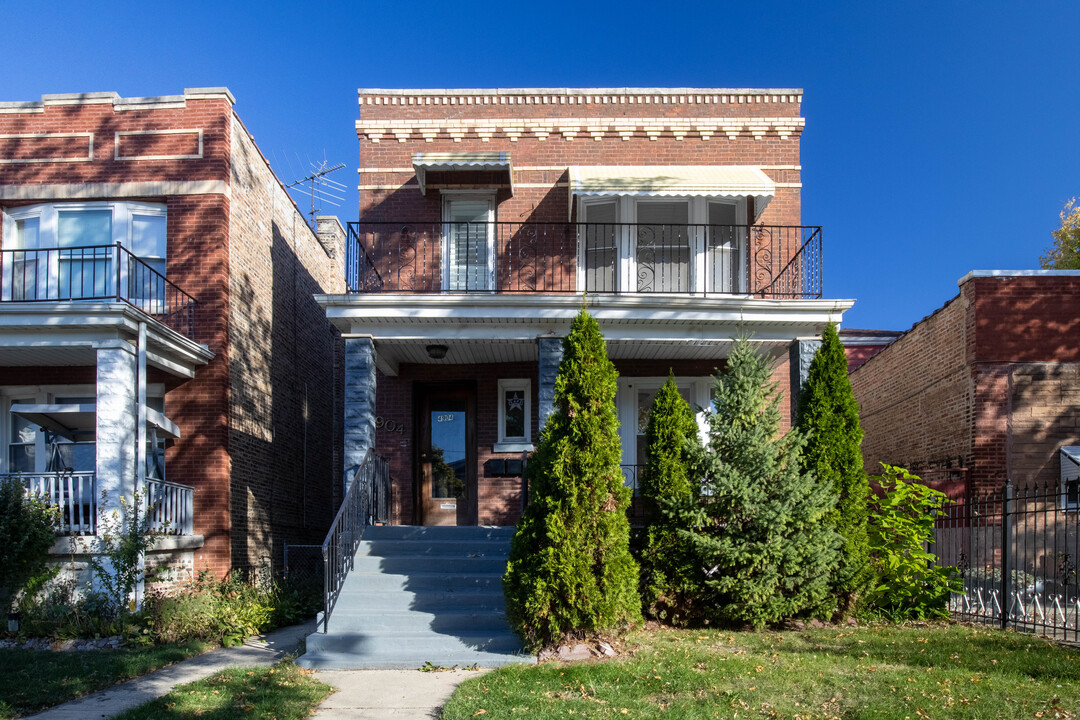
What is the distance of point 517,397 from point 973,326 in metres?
6.81

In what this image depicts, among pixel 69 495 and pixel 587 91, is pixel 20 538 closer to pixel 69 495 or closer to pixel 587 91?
pixel 69 495

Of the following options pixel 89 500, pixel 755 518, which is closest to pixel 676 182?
pixel 755 518

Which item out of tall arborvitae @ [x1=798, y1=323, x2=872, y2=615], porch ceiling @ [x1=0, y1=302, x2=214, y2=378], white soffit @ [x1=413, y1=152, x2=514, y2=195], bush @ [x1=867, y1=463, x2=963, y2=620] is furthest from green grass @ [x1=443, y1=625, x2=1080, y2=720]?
white soffit @ [x1=413, y1=152, x2=514, y2=195]

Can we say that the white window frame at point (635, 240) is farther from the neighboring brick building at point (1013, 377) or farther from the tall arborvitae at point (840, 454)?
the neighboring brick building at point (1013, 377)

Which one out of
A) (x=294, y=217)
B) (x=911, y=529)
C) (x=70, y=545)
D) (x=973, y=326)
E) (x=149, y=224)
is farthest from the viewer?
(x=294, y=217)

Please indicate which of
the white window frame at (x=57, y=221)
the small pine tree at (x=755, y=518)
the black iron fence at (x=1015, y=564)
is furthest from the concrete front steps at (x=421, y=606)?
the white window frame at (x=57, y=221)

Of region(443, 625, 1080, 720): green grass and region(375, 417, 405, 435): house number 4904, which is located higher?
region(375, 417, 405, 435): house number 4904

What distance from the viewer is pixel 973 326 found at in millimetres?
12352

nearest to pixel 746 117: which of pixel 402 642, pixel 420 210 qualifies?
pixel 420 210

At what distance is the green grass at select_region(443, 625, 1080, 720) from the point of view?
6355mm

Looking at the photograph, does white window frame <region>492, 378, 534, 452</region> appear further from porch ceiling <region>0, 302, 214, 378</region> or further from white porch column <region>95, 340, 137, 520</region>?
white porch column <region>95, 340, 137, 520</region>

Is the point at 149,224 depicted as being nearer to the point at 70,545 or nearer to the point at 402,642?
the point at 70,545

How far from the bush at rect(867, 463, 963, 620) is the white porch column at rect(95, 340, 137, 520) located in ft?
29.4

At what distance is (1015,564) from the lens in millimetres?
9375
